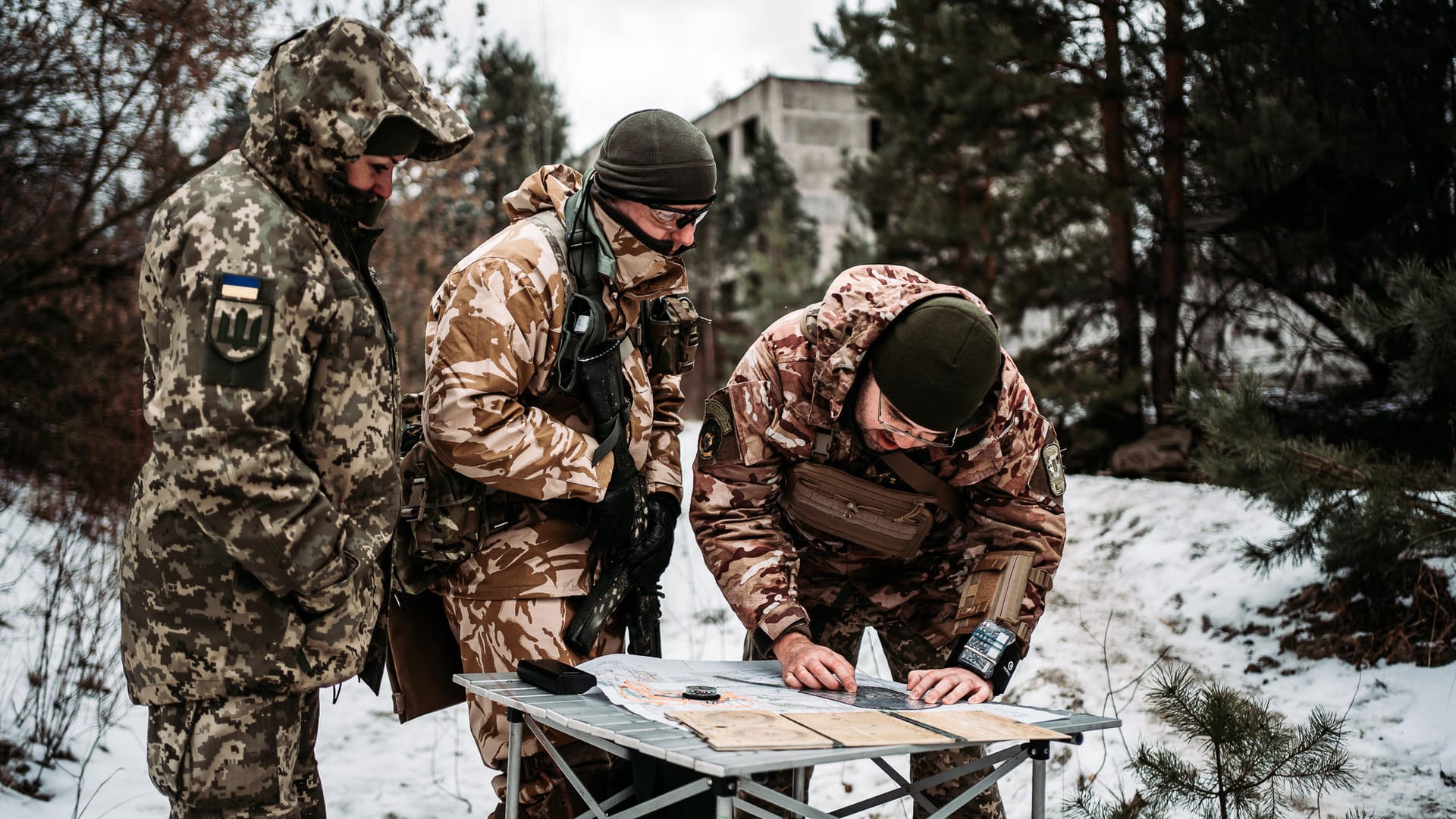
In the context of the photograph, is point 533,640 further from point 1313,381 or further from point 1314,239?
point 1313,381

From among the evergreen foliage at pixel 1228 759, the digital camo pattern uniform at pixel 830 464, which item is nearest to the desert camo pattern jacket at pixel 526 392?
the digital camo pattern uniform at pixel 830 464

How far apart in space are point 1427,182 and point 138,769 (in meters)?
5.52

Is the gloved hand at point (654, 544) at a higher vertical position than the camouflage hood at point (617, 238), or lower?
lower

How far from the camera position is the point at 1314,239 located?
5082 mm

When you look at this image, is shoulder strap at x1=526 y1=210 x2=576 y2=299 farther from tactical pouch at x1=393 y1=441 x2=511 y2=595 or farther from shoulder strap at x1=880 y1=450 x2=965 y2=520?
shoulder strap at x1=880 y1=450 x2=965 y2=520

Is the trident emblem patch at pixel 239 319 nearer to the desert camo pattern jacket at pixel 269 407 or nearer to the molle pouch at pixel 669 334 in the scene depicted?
the desert camo pattern jacket at pixel 269 407

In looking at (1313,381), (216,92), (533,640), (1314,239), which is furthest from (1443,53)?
(216,92)

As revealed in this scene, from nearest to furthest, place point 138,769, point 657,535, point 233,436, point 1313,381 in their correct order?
point 233,436 → point 657,535 → point 138,769 → point 1313,381

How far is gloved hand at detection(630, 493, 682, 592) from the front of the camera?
2.38 meters

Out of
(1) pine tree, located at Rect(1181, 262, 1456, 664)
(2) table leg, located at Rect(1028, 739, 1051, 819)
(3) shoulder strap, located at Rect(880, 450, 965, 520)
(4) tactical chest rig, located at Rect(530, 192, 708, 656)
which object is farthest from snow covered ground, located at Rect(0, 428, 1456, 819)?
(4) tactical chest rig, located at Rect(530, 192, 708, 656)

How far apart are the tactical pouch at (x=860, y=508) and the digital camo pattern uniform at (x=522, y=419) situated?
42 cm

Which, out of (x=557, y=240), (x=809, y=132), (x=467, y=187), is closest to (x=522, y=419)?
(x=557, y=240)

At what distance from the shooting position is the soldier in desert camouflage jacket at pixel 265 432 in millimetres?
1651

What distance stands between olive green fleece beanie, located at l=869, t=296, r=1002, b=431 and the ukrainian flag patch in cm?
123
